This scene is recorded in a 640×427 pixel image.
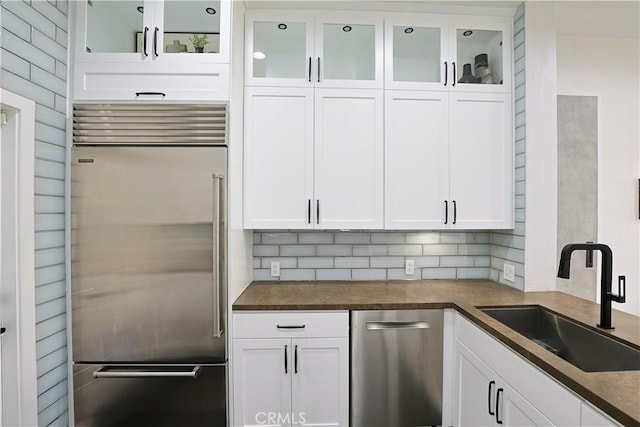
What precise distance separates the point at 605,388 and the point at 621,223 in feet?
7.05

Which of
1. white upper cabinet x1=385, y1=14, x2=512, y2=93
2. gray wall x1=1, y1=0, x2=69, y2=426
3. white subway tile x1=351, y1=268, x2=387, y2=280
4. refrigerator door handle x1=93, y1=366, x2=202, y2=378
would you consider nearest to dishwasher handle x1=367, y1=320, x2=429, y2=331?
white subway tile x1=351, y1=268, x2=387, y2=280

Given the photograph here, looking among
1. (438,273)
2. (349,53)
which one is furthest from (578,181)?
(349,53)

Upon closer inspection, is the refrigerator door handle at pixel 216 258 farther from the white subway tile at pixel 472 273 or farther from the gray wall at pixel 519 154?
the gray wall at pixel 519 154

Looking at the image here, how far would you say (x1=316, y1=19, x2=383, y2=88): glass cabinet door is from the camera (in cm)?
217

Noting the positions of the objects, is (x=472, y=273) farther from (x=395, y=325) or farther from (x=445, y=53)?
(x=445, y=53)

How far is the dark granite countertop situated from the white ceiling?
1894 millimetres

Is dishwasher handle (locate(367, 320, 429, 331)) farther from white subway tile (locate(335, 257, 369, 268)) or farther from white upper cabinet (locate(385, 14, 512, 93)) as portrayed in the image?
white upper cabinet (locate(385, 14, 512, 93))

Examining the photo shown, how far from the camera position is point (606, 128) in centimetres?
251

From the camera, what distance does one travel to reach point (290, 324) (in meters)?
1.89

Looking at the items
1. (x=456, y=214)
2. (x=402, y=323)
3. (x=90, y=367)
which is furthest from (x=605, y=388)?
(x=90, y=367)

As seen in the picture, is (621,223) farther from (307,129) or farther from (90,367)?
(90,367)

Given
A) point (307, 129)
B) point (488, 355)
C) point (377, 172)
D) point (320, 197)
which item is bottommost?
point (488, 355)

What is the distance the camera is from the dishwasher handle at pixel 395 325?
1906mm

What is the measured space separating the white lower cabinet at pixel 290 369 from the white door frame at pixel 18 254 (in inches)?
38.8
